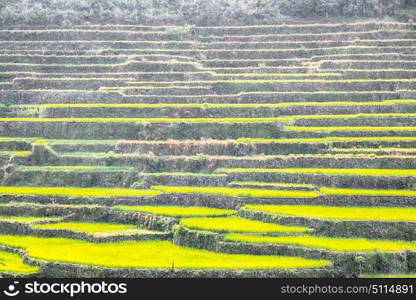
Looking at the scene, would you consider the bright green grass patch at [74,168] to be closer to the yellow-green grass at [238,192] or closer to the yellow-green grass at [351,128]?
the yellow-green grass at [238,192]

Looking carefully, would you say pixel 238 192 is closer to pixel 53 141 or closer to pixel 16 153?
pixel 53 141

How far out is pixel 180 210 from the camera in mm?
34406

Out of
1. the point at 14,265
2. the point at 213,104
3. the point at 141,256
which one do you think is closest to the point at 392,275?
the point at 141,256

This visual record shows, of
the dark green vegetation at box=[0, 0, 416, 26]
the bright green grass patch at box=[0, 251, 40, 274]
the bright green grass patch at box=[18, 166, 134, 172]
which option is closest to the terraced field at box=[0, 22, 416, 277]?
the bright green grass patch at box=[0, 251, 40, 274]

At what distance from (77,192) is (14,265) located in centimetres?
718

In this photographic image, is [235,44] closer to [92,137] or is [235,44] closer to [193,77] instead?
[193,77]

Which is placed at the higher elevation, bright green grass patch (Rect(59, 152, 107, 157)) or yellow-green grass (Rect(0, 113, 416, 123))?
yellow-green grass (Rect(0, 113, 416, 123))

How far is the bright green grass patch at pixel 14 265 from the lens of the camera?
95.3ft

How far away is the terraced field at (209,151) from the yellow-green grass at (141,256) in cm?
10

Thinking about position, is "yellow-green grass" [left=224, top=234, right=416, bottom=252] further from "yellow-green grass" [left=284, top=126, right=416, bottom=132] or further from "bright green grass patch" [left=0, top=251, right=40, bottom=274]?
"yellow-green grass" [left=284, top=126, right=416, bottom=132]

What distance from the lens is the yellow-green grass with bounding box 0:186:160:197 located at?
3616 cm

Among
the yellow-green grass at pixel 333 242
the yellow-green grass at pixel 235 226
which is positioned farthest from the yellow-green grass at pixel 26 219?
the yellow-green grass at pixel 333 242

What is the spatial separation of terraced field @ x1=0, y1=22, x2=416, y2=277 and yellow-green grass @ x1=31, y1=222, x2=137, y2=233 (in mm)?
77

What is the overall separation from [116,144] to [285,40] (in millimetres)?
15498
